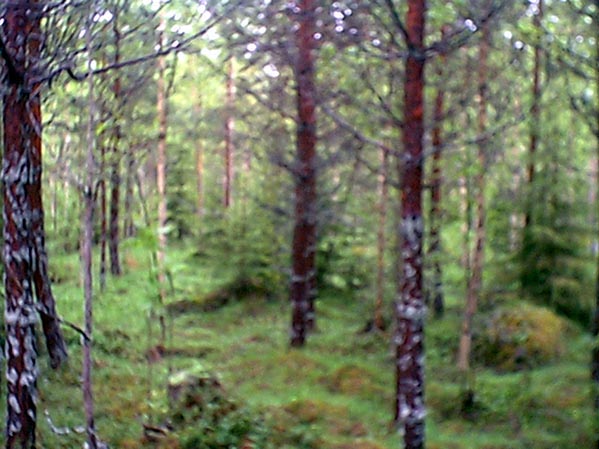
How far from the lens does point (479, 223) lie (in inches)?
449

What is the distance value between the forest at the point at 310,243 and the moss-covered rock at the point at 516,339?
0.06 metres

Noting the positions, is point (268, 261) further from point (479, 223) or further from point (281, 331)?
point (479, 223)

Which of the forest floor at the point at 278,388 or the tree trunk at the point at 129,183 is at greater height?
the tree trunk at the point at 129,183

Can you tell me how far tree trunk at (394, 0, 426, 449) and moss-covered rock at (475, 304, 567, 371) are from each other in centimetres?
586

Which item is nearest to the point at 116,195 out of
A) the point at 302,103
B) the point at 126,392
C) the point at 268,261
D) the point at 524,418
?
the point at 268,261

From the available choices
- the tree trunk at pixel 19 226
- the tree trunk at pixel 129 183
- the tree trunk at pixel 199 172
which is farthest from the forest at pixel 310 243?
the tree trunk at pixel 199 172

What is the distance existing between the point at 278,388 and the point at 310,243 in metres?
3.64

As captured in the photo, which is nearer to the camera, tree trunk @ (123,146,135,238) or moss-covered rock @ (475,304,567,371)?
tree trunk @ (123,146,135,238)

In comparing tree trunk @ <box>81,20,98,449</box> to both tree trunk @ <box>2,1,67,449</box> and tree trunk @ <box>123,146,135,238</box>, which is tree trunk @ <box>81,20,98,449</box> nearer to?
A: tree trunk @ <box>2,1,67,449</box>

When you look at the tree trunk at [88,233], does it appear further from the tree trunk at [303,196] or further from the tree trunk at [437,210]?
the tree trunk at [303,196]

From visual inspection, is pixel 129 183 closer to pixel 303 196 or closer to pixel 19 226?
pixel 19 226

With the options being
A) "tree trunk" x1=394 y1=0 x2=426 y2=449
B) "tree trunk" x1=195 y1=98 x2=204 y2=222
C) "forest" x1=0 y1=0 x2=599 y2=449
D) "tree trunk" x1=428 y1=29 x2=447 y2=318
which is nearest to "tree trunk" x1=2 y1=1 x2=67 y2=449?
"forest" x1=0 y1=0 x2=599 y2=449

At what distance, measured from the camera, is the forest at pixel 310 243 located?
7.02 meters

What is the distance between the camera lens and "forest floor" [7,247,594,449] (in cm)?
891
